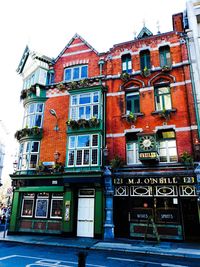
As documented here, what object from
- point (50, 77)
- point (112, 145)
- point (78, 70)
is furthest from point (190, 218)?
point (50, 77)

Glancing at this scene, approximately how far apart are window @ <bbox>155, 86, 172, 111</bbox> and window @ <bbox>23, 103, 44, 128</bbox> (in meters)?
9.76

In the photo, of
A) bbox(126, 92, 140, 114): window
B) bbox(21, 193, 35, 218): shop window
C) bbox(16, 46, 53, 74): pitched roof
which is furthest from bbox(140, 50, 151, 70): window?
bbox(21, 193, 35, 218): shop window

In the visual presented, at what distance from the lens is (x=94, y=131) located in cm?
1625

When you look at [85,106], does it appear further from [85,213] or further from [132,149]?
[85,213]

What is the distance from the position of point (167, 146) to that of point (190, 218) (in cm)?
471

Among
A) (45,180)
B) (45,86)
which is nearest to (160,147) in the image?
(45,180)

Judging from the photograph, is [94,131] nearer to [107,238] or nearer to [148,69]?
[148,69]

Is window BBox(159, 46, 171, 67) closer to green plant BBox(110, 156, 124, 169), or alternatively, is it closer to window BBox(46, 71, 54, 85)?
green plant BBox(110, 156, 124, 169)

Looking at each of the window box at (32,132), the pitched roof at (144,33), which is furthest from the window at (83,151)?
the pitched roof at (144,33)

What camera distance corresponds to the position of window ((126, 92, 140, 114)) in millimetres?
16547

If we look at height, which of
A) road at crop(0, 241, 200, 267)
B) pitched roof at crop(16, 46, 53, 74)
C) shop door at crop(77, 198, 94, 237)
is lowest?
road at crop(0, 241, 200, 267)

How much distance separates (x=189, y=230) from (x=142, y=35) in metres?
15.5

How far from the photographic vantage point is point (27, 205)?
16.9 metres

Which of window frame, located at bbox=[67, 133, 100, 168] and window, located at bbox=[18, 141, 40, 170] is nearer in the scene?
window frame, located at bbox=[67, 133, 100, 168]
